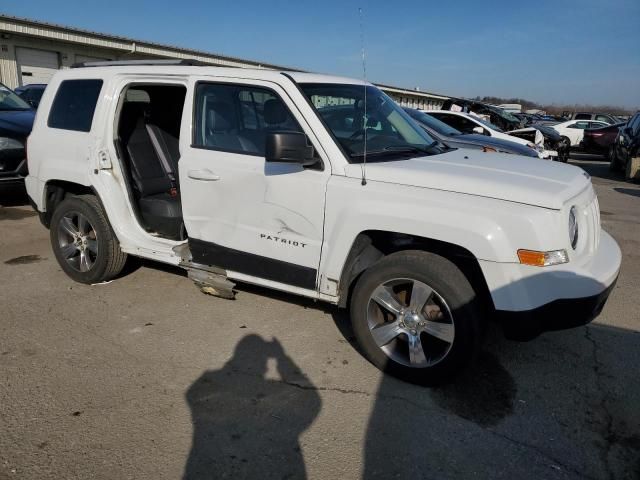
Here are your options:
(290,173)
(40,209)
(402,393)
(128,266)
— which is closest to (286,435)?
(402,393)

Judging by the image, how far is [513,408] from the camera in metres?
3.03

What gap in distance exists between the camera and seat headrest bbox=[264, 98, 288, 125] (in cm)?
353

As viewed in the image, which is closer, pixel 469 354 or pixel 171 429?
pixel 171 429

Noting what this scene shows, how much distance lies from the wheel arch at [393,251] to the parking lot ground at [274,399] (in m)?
0.58

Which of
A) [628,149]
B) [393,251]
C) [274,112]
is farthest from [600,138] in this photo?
[274,112]

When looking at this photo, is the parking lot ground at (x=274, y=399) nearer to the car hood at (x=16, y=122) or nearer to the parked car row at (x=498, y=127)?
the car hood at (x=16, y=122)

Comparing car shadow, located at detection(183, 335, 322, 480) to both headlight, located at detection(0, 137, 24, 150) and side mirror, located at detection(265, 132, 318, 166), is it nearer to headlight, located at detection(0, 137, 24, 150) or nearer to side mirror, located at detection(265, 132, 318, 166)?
side mirror, located at detection(265, 132, 318, 166)

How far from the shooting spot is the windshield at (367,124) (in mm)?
3490

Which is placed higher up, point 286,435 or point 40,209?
point 40,209

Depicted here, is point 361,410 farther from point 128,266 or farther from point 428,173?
point 128,266

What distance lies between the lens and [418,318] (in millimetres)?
3158

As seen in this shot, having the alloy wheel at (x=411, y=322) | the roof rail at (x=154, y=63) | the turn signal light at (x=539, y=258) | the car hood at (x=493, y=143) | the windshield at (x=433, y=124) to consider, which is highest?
the roof rail at (x=154, y=63)

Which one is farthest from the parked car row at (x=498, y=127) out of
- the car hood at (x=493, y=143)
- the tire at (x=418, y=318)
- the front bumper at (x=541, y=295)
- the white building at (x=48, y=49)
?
the tire at (x=418, y=318)

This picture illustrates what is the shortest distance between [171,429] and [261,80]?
238 cm
